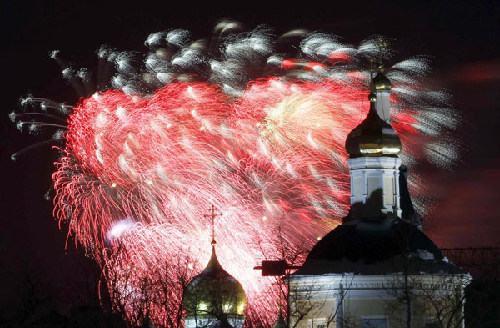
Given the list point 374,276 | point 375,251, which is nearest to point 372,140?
point 375,251

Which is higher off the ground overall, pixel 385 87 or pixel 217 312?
pixel 385 87

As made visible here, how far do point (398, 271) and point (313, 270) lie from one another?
3.39 metres

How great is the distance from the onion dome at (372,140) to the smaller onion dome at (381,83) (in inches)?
20.6

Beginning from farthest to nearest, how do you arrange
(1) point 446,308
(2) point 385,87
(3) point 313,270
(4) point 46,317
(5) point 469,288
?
(4) point 46,317
(5) point 469,288
(2) point 385,87
(3) point 313,270
(1) point 446,308

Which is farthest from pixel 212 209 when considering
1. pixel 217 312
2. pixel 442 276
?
pixel 442 276

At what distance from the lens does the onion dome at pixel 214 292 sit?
6062cm

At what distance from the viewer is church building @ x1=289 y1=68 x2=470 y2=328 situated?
56188 mm

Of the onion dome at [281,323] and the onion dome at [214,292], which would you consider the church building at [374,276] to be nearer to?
the onion dome at [281,323]

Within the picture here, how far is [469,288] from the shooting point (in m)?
67.0

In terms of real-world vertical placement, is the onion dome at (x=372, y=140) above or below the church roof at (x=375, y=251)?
above

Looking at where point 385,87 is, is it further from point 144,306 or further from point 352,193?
point 144,306

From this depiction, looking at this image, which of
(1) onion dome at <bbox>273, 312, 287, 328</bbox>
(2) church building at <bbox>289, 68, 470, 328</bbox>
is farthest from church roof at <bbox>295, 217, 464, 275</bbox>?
(1) onion dome at <bbox>273, 312, 287, 328</bbox>

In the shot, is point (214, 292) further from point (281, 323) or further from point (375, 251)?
point (375, 251)

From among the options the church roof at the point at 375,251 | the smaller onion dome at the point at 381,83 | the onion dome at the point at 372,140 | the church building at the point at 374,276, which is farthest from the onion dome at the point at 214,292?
the smaller onion dome at the point at 381,83
